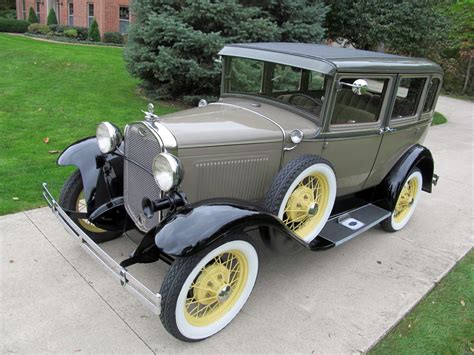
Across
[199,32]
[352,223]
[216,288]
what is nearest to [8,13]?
[199,32]

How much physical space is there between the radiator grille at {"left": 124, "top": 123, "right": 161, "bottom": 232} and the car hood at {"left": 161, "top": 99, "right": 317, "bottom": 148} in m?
0.19

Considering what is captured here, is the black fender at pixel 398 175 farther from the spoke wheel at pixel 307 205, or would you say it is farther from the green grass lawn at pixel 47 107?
the green grass lawn at pixel 47 107

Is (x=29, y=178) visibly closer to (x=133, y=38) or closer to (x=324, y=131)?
(x=324, y=131)

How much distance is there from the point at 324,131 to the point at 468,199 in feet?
11.4

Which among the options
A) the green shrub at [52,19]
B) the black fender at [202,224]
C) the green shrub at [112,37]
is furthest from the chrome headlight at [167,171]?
the green shrub at [52,19]

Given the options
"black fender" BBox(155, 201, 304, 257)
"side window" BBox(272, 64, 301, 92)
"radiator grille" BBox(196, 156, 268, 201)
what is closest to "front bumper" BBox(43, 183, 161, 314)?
"black fender" BBox(155, 201, 304, 257)

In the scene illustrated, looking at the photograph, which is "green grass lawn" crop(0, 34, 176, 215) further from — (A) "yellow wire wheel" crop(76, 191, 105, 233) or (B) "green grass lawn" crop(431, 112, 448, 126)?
(B) "green grass lawn" crop(431, 112, 448, 126)

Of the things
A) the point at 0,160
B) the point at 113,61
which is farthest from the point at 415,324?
the point at 113,61

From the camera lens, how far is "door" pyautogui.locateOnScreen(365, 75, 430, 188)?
154 inches

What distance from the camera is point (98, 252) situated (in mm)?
2707

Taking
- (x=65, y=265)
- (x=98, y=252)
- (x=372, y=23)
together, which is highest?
(x=372, y=23)

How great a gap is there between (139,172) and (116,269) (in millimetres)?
774

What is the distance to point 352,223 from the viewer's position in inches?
150

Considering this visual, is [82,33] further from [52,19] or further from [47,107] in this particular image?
[47,107]
